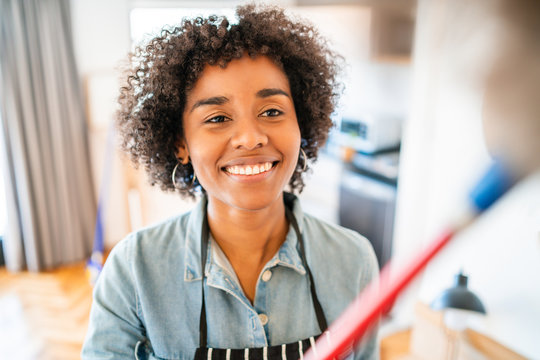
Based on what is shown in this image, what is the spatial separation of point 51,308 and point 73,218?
2.47 feet

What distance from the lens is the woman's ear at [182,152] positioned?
107 cm

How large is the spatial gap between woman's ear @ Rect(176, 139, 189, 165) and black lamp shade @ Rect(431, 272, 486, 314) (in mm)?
1051

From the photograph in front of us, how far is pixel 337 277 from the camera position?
3.38ft

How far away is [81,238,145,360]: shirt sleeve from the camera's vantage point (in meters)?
0.91

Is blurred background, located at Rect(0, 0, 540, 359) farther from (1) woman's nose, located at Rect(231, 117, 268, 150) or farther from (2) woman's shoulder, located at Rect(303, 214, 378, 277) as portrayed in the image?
(1) woman's nose, located at Rect(231, 117, 268, 150)

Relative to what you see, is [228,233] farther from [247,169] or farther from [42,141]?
[42,141]

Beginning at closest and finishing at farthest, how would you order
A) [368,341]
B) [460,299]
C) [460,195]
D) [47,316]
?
[460,195]
[368,341]
[460,299]
[47,316]

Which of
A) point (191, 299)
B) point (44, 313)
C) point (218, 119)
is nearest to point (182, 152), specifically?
point (218, 119)

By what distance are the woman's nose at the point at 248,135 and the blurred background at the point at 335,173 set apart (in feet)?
1.23

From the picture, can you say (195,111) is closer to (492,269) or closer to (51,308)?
(492,269)

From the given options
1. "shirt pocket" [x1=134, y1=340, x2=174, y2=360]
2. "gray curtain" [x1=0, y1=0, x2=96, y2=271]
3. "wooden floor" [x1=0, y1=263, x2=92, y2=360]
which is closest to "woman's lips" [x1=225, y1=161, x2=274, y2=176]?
"shirt pocket" [x1=134, y1=340, x2=174, y2=360]

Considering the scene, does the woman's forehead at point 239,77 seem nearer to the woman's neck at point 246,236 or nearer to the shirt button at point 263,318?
the woman's neck at point 246,236

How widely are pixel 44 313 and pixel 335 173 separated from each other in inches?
88.7

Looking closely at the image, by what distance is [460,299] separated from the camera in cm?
138
